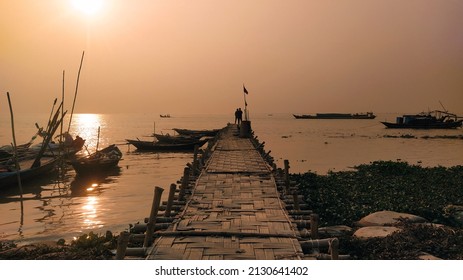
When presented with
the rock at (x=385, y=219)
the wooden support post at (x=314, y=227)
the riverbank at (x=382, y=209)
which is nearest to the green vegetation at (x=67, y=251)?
the riverbank at (x=382, y=209)

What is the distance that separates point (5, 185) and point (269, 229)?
622 inches

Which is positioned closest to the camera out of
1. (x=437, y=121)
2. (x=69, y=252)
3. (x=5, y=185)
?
(x=69, y=252)

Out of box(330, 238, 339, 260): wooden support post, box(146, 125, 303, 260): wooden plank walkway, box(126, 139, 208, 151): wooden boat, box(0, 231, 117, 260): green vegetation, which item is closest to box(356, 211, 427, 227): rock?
box(146, 125, 303, 260): wooden plank walkway

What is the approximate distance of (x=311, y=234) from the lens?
7.31m

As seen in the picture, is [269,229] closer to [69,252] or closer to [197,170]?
[69,252]

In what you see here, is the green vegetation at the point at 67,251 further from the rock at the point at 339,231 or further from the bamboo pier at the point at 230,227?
the rock at the point at 339,231

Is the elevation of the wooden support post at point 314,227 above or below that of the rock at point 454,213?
above

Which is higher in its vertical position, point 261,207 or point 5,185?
point 261,207

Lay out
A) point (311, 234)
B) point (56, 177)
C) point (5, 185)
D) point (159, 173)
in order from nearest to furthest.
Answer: point (311, 234) → point (5, 185) → point (56, 177) → point (159, 173)

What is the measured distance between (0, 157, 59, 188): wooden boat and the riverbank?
359 inches

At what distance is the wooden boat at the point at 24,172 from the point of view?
19.3 metres

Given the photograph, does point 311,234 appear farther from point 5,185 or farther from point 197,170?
point 5,185
